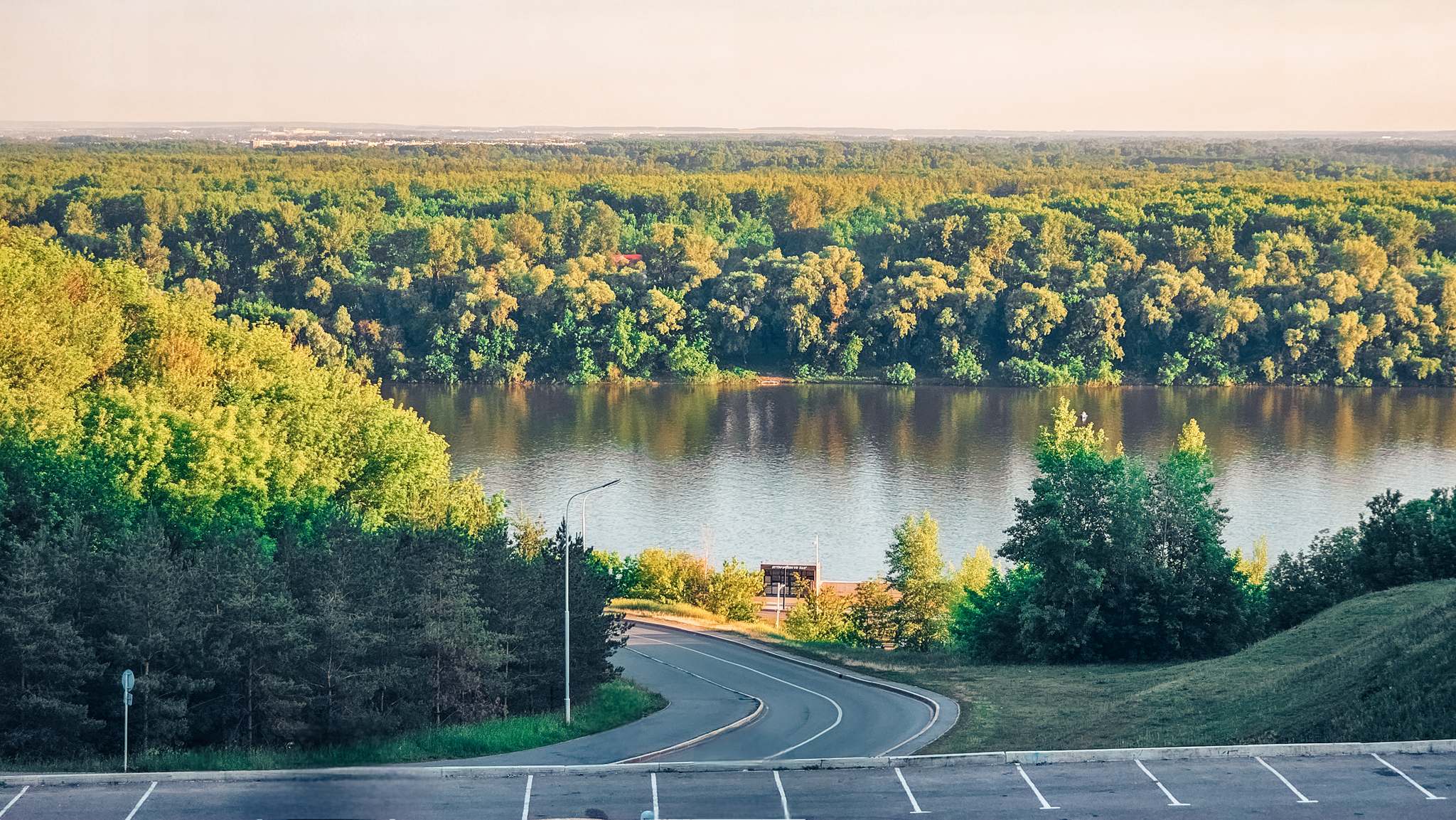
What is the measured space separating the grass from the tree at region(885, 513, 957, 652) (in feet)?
54.8

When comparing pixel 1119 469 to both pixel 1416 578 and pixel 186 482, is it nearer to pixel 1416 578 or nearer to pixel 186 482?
pixel 1416 578

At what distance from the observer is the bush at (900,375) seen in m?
113

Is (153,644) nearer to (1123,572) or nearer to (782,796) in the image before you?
(782,796)

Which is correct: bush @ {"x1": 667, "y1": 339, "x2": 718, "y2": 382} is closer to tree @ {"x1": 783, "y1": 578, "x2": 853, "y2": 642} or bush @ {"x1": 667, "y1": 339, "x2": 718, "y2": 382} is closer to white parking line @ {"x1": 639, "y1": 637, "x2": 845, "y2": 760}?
tree @ {"x1": 783, "y1": 578, "x2": 853, "y2": 642}

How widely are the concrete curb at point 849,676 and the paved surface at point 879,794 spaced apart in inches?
279

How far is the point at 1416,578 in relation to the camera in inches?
1615

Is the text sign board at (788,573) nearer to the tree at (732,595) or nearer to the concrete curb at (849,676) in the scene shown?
the tree at (732,595)

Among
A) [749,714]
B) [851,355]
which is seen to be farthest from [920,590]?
[851,355]

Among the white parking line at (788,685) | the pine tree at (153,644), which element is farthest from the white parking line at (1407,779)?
the white parking line at (788,685)

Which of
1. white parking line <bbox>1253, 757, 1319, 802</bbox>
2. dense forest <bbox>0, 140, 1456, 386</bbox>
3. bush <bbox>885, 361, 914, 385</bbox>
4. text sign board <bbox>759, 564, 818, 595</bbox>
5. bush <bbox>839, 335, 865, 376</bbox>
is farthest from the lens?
bush <bbox>839, 335, 865, 376</bbox>

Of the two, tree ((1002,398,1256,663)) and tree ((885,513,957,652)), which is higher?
tree ((1002,398,1256,663))

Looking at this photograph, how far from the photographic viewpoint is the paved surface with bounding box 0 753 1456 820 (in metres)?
21.2

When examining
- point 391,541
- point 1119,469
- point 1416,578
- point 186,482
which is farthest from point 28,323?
point 1416,578

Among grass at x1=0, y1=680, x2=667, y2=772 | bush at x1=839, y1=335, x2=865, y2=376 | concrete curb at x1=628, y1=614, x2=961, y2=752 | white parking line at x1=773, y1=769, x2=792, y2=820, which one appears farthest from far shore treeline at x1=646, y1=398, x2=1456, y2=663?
bush at x1=839, y1=335, x2=865, y2=376
